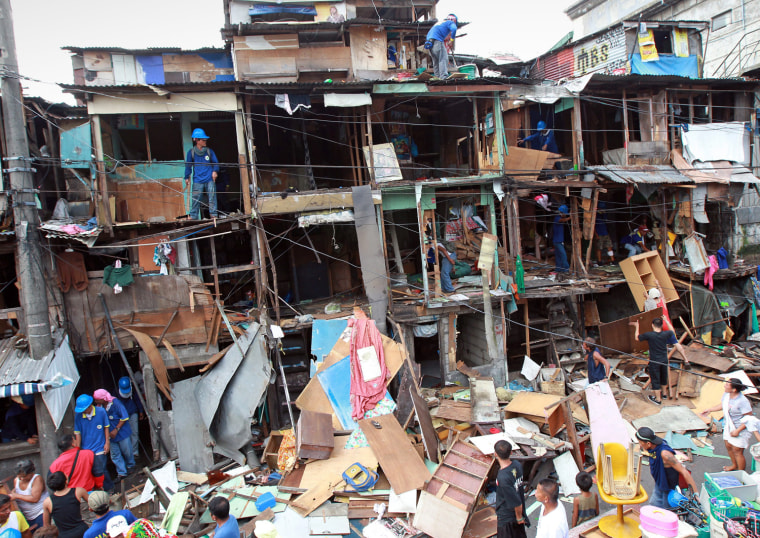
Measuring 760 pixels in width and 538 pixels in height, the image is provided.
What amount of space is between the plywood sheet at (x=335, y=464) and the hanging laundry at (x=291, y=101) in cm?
850

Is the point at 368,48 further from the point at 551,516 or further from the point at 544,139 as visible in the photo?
the point at 551,516

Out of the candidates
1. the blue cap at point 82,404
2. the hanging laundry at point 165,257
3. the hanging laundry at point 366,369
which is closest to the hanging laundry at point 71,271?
the hanging laundry at point 165,257

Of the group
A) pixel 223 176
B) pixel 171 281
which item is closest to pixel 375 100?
pixel 223 176

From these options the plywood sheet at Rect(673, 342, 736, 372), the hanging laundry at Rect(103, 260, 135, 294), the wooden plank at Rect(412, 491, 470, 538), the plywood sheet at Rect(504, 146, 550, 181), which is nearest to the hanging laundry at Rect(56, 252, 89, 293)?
the hanging laundry at Rect(103, 260, 135, 294)

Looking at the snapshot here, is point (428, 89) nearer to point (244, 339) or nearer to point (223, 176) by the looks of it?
point (223, 176)

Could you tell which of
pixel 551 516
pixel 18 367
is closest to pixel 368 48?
pixel 18 367

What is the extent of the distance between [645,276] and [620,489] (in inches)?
423

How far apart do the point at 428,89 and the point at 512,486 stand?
35.0ft

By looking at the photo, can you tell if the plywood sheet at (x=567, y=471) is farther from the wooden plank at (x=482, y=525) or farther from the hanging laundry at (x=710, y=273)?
the hanging laundry at (x=710, y=273)

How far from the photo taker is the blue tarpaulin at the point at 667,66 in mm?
18000

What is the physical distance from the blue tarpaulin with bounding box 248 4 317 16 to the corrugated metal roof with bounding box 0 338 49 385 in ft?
40.4

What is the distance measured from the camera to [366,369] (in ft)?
39.3

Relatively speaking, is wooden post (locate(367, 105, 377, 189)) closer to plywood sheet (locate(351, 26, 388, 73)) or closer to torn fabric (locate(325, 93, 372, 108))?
torn fabric (locate(325, 93, 372, 108))

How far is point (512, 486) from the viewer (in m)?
6.55
